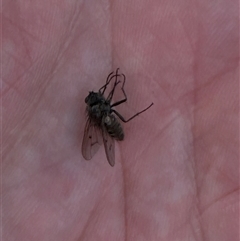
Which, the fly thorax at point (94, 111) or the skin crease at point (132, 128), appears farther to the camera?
the fly thorax at point (94, 111)

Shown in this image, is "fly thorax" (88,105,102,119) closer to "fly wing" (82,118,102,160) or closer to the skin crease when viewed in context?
"fly wing" (82,118,102,160)

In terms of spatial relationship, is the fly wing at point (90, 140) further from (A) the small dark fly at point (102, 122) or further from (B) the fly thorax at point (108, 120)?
(B) the fly thorax at point (108, 120)

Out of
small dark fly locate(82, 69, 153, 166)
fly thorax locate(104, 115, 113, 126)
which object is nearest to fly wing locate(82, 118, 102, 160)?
small dark fly locate(82, 69, 153, 166)

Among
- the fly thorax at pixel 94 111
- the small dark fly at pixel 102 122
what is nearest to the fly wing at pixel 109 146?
the small dark fly at pixel 102 122

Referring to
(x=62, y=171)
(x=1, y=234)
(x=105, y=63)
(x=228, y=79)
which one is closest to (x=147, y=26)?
(x=105, y=63)

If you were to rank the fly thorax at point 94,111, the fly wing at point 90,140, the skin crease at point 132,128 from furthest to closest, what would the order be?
the fly thorax at point 94,111 → the fly wing at point 90,140 → the skin crease at point 132,128

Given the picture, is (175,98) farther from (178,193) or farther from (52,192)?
(52,192)

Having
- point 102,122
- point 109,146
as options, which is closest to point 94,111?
point 102,122
